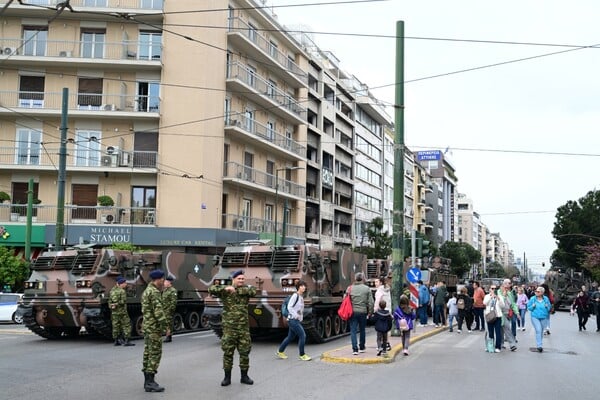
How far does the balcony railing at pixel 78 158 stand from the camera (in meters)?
34.7

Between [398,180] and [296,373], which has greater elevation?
[398,180]

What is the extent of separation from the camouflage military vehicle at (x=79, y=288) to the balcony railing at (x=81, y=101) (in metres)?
17.9

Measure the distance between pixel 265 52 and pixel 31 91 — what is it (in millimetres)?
13942

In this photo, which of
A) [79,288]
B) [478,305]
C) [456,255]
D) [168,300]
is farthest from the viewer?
[456,255]

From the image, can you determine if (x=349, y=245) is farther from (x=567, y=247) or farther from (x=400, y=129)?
(x=400, y=129)

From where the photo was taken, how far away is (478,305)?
64.4 feet

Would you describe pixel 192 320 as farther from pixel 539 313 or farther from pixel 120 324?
pixel 539 313

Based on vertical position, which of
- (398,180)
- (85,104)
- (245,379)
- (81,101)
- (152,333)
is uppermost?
(81,101)

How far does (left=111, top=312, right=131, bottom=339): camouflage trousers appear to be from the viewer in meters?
16.1

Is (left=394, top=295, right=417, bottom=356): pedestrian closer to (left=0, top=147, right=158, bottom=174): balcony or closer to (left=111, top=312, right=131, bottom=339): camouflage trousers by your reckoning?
(left=111, top=312, right=131, bottom=339): camouflage trousers

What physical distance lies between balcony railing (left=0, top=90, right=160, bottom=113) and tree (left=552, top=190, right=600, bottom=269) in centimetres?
4239

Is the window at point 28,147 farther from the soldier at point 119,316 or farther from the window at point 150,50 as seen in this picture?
the soldier at point 119,316

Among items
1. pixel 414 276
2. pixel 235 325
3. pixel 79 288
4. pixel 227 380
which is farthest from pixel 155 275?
pixel 414 276

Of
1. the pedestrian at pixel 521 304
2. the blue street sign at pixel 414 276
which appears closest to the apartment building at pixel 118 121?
the pedestrian at pixel 521 304
